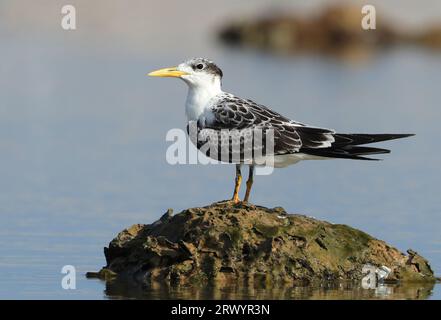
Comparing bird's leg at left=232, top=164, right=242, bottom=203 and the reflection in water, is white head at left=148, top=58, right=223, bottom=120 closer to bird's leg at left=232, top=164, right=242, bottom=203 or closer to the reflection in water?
bird's leg at left=232, top=164, right=242, bottom=203

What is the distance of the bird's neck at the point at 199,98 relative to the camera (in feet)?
42.1

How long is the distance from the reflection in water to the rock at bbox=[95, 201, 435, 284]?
0.15 m

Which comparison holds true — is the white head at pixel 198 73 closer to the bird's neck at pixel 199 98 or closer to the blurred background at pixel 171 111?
the bird's neck at pixel 199 98

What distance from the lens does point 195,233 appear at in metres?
11.5

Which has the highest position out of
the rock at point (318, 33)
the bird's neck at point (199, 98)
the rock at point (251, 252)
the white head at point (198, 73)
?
the rock at point (318, 33)

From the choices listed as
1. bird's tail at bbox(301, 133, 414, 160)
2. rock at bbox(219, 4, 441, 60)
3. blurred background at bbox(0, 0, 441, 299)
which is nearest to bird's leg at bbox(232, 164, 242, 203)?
bird's tail at bbox(301, 133, 414, 160)

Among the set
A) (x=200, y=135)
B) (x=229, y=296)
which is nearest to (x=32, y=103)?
(x=200, y=135)

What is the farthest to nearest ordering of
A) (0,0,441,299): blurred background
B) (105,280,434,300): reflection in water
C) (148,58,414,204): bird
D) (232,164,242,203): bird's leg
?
(0,0,441,299): blurred background → (148,58,414,204): bird → (232,164,242,203): bird's leg → (105,280,434,300): reflection in water

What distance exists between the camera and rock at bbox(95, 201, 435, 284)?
11.5 m

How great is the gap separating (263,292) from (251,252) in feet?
1.66

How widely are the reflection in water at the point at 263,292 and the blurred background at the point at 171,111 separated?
22 centimetres

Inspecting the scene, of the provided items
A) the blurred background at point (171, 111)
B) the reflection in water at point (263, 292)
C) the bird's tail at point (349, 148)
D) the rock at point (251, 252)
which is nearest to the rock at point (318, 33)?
the blurred background at point (171, 111)

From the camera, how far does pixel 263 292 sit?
11.1 meters
